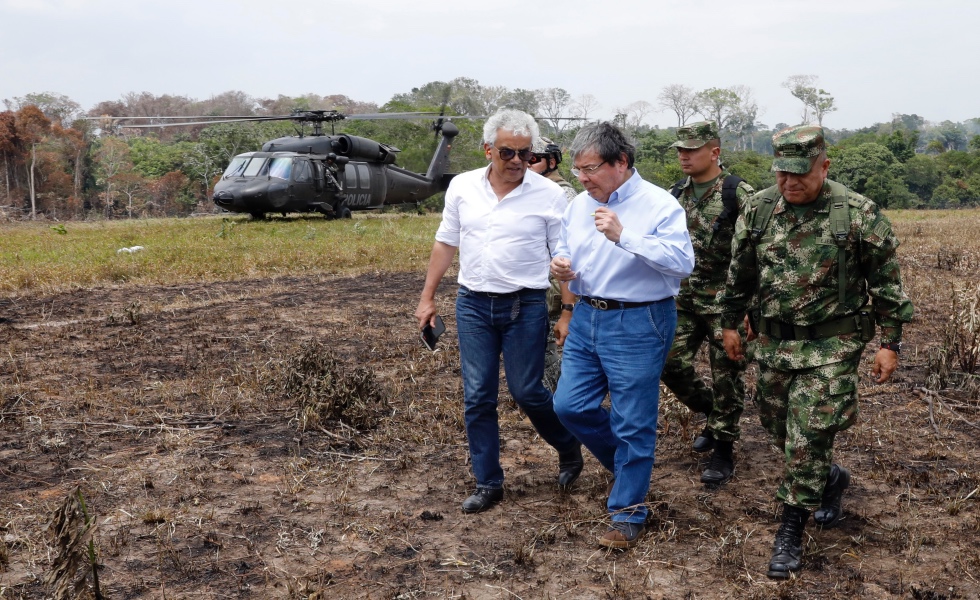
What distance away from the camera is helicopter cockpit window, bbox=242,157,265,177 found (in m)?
22.4

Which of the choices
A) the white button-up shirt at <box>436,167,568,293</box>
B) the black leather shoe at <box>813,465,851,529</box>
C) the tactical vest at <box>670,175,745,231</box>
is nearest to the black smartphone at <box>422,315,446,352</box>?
the white button-up shirt at <box>436,167,568,293</box>

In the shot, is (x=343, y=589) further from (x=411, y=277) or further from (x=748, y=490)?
(x=411, y=277)

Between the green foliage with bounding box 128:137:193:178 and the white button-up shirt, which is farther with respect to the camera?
the green foliage with bounding box 128:137:193:178

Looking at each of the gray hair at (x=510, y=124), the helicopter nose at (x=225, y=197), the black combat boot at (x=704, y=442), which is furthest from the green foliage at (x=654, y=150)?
the gray hair at (x=510, y=124)

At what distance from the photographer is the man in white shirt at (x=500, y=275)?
4230 mm

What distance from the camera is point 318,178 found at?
23.1m

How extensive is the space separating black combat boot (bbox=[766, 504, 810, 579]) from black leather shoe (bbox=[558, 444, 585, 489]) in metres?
1.17

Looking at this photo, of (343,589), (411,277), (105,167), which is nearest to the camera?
(343,589)

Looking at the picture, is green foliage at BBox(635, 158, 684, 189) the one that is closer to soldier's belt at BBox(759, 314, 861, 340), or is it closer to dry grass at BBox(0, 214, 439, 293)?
dry grass at BBox(0, 214, 439, 293)

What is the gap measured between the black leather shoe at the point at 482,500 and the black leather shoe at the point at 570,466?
1.14 feet

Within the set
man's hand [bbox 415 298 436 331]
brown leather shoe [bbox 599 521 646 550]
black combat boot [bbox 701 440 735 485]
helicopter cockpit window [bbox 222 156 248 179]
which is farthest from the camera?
helicopter cockpit window [bbox 222 156 248 179]

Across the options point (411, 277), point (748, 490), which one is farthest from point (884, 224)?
point (411, 277)

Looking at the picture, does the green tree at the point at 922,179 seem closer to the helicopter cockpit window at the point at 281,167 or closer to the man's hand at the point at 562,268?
the helicopter cockpit window at the point at 281,167

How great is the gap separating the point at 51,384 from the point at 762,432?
195 inches
